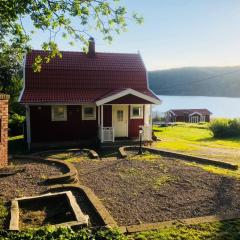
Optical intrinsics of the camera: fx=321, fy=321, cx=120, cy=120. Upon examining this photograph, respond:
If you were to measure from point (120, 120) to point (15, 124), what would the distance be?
10.7 metres

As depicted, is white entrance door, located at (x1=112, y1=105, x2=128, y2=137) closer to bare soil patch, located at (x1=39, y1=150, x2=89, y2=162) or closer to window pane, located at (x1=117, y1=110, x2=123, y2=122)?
window pane, located at (x1=117, y1=110, x2=123, y2=122)

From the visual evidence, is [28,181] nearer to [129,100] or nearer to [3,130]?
[3,130]

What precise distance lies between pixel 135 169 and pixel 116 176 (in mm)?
1292

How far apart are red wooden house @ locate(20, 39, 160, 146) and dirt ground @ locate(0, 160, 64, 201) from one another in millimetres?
7528

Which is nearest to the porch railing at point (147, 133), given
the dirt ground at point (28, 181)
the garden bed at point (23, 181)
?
the garden bed at point (23, 181)

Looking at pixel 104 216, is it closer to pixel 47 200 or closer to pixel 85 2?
pixel 47 200

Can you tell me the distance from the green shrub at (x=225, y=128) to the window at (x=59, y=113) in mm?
15166

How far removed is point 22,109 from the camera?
99.5 ft

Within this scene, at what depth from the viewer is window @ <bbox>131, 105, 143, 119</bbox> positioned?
22.3 metres

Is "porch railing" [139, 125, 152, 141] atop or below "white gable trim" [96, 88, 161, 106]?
below

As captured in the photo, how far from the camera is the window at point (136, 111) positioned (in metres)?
22.3

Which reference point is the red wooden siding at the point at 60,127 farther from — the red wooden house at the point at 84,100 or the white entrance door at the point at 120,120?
the white entrance door at the point at 120,120

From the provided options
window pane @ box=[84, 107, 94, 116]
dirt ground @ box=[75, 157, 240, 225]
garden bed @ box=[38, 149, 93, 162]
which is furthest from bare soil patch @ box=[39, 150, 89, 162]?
window pane @ box=[84, 107, 94, 116]

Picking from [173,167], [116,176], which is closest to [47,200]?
[116,176]
